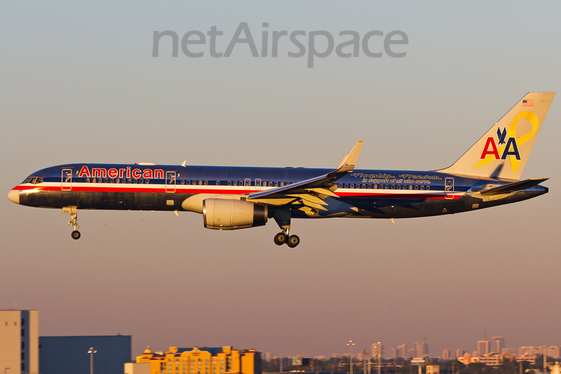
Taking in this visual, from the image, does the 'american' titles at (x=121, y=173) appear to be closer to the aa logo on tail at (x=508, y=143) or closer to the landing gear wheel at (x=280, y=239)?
the landing gear wheel at (x=280, y=239)

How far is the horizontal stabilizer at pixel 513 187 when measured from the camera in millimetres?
42438

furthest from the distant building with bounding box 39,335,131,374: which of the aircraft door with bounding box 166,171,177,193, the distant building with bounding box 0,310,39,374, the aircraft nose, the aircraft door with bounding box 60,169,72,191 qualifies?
the aircraft door with bounding box 166,171,177,193

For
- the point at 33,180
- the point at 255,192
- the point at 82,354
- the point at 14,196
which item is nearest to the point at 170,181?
the point at 255,192

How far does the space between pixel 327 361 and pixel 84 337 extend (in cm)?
7587

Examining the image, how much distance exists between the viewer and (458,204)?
46.8m

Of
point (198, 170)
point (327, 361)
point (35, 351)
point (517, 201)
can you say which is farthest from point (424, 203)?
point (327, 361)

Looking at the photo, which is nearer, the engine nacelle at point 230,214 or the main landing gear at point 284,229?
the engine nacelle at point 230,214

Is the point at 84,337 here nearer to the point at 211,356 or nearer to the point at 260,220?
the point at 211,356

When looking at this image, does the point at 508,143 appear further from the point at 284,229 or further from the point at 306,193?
the point at 284,229

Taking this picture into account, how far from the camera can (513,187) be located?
146 feet

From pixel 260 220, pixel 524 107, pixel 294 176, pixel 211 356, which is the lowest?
pixel 211 356

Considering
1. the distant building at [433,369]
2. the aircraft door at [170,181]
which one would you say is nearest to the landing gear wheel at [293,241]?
the aircraft door at [170,181]

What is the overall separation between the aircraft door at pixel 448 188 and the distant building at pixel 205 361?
1982 inches

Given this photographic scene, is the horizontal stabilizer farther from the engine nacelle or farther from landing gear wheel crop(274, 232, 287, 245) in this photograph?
the engine nacelle
